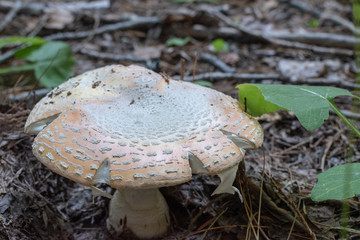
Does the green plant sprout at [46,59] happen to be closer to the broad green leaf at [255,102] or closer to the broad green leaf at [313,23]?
the broad green leaf at [255,102]

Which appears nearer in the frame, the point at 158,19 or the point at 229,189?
the point at 229,189

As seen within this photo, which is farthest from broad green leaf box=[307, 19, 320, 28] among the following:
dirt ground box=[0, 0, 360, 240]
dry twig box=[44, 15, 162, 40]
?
dry twig box=[44, 15, 162, 40]

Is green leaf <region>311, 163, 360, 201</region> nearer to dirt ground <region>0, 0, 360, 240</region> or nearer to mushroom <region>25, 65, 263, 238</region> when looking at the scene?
dirt ground <region>0, 0, 360, 240</region>

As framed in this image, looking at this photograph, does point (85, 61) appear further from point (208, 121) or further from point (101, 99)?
point (208, 121)

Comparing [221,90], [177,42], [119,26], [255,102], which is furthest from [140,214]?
[119,26]

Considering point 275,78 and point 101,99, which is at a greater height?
point 101,99

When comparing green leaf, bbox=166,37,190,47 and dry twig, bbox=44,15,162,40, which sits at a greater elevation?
dry twig, bbox=44,15,162,40

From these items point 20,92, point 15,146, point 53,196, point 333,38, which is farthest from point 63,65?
point 333,38

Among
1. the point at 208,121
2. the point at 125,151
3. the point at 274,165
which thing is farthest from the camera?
the point at 274,165
